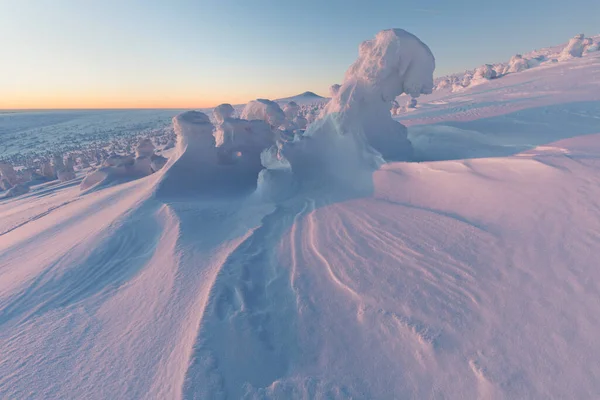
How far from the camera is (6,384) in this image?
7.50 feet

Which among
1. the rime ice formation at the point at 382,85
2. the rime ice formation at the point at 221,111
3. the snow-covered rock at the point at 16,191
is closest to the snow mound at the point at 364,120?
the rime ice formation at the point at 382,85

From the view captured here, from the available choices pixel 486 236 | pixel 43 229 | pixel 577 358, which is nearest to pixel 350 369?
pixel 577 358

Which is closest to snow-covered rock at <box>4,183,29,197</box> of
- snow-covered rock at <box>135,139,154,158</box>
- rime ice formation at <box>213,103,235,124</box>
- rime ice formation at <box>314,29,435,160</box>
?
snow-covered rock at <box>135,139,154,158</box>

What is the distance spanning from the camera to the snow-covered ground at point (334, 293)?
2.06 meters

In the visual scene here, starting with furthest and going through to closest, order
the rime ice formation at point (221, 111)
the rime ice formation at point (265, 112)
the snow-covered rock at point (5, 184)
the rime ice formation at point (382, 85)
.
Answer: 1. the snow-covered rock at point (5, 184)
2. the rime ice formation at point (265, 112)
3. the rime ice formation at point (221, 111)
4. the rime ice formation at point (382, 85)

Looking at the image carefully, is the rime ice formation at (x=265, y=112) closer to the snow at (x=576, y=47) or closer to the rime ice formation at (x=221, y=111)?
the rime ice formation at (x=221, y=111)

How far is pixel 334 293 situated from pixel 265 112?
26.6ft

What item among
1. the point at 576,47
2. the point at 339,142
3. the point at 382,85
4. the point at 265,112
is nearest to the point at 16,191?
the point at 265,112

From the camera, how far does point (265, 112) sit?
32.3 ft

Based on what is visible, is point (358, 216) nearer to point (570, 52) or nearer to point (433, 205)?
point (433, 205)

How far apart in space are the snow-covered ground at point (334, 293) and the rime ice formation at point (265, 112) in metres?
5.55

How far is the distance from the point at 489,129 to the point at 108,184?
10.0 meters

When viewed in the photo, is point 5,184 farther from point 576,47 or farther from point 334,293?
point 576,47

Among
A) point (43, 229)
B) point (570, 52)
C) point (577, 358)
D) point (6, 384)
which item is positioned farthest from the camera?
Result: point (570, 52)
